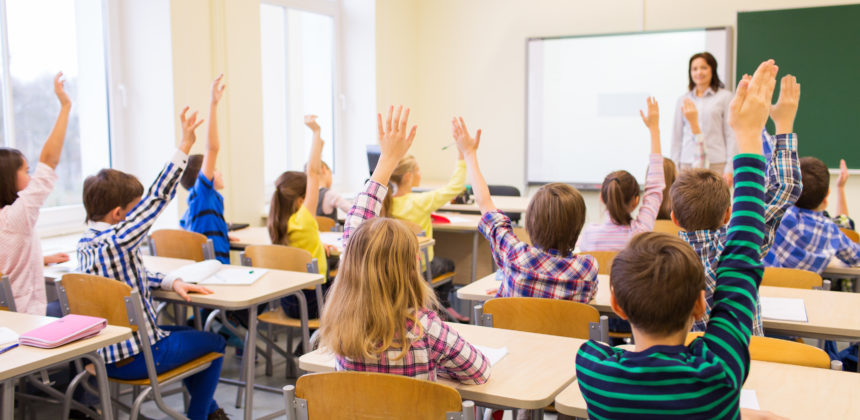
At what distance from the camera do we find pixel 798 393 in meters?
1.64

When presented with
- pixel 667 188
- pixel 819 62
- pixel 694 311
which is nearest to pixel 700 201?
pixel 694 311

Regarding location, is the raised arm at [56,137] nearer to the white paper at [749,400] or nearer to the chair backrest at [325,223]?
the chair backrest at [325,223]

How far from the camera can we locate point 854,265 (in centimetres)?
341

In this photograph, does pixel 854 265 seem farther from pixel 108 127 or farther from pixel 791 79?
pixel 108 127

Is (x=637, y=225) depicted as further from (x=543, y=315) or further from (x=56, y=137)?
(x=56, y=137)

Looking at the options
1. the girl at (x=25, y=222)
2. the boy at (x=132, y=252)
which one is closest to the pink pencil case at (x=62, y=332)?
the boy at (x=132, y=252)

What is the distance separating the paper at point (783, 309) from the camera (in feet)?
7.58

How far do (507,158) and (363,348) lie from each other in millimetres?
5581

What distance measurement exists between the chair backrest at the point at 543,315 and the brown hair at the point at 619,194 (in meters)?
1.08

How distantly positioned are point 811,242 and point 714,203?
1413 mm

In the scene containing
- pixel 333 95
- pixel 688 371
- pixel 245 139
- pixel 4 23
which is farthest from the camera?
pixel 333 95

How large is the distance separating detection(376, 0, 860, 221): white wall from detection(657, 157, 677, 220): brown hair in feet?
8.57

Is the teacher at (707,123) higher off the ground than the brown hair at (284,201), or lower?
higher

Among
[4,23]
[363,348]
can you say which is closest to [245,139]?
[4,23]
